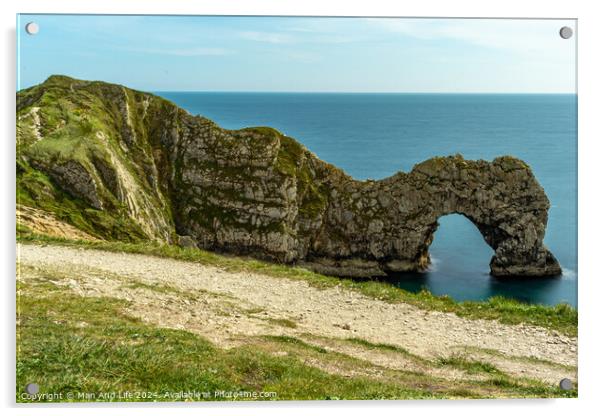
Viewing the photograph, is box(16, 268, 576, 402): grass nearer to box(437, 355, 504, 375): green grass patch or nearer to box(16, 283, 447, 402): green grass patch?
box(16, 283, 447, 402): green grass patch

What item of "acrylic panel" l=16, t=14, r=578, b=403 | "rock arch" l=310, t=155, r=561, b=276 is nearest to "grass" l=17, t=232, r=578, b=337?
"acrylic panel" l=16, t=14, r=578, b=403

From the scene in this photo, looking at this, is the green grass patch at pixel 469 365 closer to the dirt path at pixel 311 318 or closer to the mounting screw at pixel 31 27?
the dirt path at pixel 311 318

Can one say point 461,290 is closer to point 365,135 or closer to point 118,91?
point 365,135

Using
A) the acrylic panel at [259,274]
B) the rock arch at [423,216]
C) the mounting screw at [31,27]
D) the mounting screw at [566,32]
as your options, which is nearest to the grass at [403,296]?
the acrylic panel at [259,274]

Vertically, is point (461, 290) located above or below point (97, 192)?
below

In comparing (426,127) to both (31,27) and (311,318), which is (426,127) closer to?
(311,318)

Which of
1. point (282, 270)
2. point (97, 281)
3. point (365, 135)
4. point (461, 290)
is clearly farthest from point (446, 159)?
point (97, 281)
